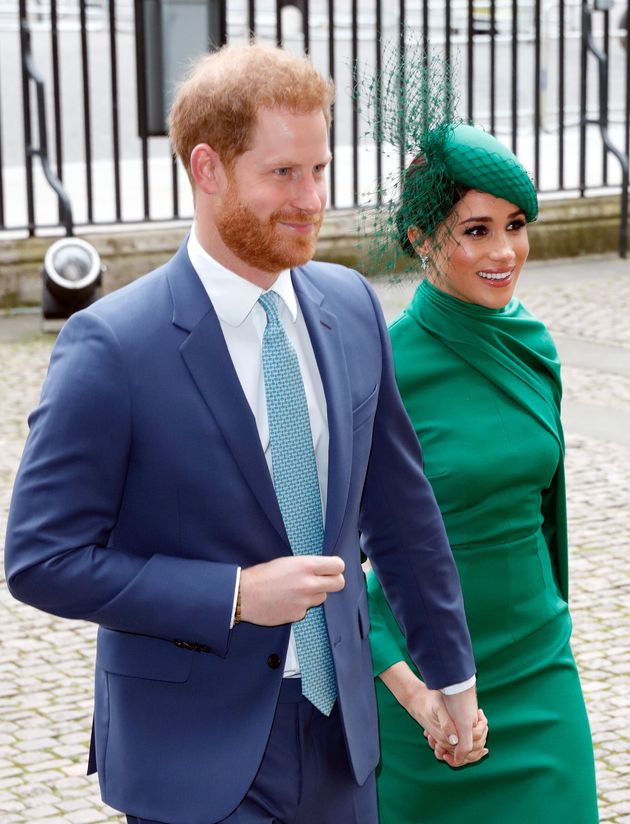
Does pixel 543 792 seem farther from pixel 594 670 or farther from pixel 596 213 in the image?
pixel 596 213

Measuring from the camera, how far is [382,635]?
127 inches

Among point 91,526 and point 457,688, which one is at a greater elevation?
point 91,526

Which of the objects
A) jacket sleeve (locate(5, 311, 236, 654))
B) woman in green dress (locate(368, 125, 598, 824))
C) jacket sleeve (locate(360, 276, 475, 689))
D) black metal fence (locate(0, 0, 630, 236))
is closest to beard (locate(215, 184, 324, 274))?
jacket sleeve (locate(5, 311, 236, 654))

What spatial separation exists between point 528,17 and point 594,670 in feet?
59.3

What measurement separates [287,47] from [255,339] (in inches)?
196

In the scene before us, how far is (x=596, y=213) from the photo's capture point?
44.5ft

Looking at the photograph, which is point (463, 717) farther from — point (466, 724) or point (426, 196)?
point (426, 196)

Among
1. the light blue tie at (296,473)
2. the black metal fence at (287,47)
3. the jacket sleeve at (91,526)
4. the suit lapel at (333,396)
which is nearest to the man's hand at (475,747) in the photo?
the light blue tie at (296,473)

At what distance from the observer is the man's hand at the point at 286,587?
2330 mm

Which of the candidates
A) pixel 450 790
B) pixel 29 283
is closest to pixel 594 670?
pixel 450 790

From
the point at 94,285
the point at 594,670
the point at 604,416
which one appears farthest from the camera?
the point at 94,285

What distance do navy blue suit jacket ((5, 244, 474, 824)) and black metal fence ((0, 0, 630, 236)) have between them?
4381 millimetres

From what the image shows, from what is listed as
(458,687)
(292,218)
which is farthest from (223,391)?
(458,687)

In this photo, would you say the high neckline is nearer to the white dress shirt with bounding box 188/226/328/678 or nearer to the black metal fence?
the white dress shirt with bounding box 188/226/328/678
